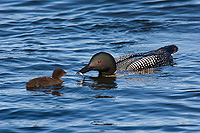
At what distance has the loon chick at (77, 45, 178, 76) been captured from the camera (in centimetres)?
925

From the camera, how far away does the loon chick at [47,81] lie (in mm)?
7989

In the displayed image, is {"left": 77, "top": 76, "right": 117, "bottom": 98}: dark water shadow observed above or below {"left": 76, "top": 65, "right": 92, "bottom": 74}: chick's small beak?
below

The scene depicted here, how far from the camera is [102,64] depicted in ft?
30.5

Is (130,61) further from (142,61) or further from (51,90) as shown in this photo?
(51,90)

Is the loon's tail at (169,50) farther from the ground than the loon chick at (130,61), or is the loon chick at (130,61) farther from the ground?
the loon's tail at (169,50)

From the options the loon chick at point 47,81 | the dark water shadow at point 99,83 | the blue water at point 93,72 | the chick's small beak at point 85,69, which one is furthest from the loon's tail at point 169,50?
the loon chick at point 47,81

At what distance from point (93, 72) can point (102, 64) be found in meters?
0.59

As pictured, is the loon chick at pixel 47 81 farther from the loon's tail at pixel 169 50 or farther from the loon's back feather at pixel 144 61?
the loon's tail at pixel 169 50

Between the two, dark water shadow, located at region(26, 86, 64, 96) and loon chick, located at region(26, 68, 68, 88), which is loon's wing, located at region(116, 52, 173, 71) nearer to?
loon chick, located at region(26, 68, 68, 88)

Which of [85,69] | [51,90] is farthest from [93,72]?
[51,90]

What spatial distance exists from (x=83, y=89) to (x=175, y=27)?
238 inches

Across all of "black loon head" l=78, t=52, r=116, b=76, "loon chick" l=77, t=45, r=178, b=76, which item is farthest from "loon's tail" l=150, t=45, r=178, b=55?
"black loon head" l=78, t=52, r=116, b=76

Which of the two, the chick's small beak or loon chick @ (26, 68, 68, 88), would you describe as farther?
the chick's small beak

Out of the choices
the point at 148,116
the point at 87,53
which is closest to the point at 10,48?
the point at 87,53
